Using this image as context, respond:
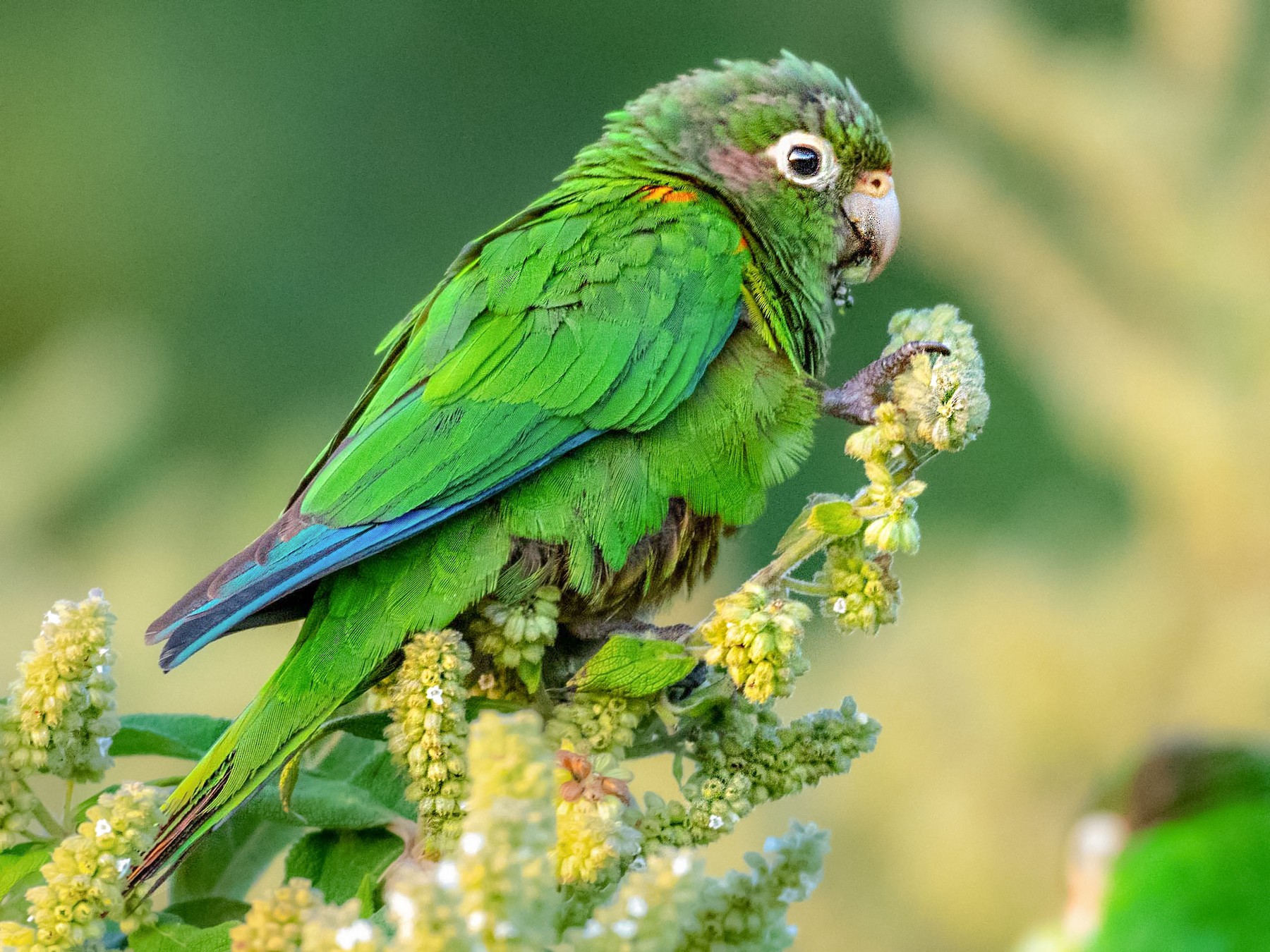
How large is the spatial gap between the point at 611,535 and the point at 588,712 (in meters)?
0.33

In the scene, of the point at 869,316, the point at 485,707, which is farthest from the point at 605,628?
the point at 869,316

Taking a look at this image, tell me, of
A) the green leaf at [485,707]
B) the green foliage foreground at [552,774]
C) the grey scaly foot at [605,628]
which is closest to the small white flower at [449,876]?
the green foliage foreground at [552,774]

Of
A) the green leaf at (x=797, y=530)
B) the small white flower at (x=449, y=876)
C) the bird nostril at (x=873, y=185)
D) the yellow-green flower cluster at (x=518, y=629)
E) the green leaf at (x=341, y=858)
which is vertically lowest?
the green leaf at (x=341, y=858)

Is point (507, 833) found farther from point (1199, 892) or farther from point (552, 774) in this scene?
point (1199, 892)

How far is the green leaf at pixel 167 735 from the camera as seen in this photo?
1071 mm

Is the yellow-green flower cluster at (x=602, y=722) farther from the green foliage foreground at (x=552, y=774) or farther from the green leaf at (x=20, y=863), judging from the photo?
the green leaf at (x=20, y=863)

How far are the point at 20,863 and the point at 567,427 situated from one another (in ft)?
2.30

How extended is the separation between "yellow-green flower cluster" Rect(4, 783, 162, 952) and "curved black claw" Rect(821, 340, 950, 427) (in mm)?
771

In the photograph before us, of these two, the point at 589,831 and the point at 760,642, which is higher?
the point at 760,642

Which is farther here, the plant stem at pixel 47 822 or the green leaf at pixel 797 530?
the green leaf at pixel 797 530

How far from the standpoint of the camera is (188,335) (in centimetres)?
518

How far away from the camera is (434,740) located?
950mm

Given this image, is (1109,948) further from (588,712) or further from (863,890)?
(863,890)

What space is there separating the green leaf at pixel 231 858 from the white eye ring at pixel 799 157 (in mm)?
1110
